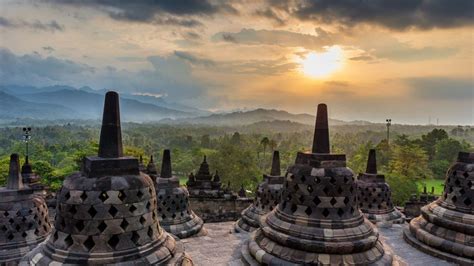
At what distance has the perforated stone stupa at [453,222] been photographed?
353 inches

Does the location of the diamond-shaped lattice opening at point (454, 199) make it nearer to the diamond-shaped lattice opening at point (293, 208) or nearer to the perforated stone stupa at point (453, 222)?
the perforated stone stupa at point (453, 222)

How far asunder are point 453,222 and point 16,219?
11514mm

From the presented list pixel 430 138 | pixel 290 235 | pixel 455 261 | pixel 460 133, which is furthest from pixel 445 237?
pixel 460 133

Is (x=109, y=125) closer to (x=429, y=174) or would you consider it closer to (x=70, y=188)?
(x=70, y=188)

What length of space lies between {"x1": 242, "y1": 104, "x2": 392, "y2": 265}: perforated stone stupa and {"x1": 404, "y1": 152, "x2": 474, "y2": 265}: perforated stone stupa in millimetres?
2595

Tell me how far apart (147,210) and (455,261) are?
7.76 metres

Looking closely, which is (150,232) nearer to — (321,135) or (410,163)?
(321,135)

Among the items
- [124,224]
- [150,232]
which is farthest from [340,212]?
[124,224]

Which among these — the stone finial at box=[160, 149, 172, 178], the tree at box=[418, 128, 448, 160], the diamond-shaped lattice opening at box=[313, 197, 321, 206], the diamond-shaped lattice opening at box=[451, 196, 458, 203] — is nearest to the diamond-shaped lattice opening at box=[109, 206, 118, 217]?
the diamond-shaped lattice opening at box=[313, 197, 321, 206]

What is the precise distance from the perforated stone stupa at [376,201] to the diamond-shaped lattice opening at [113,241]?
429 inches

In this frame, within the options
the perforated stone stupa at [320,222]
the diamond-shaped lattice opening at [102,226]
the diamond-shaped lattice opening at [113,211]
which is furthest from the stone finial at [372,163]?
the diamond-shaped lattice opening at [102,226]

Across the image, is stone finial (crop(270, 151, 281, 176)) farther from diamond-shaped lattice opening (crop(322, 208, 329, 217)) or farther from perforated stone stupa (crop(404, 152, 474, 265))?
diamond-shaped lattice opening (crop(322, 208, 329, 217))

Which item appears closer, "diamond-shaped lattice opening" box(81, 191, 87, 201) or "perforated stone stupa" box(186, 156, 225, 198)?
"diamond-shaped lattice opening" box(81, 191, 87, 201)

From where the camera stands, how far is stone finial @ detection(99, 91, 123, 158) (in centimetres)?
596
